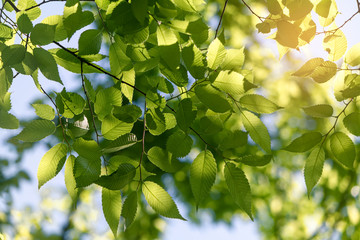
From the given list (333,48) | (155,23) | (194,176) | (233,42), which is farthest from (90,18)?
(233,42)

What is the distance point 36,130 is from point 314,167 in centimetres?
65

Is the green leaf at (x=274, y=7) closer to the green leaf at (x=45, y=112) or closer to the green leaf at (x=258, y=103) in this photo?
the green leaf at (x=258, y=103)

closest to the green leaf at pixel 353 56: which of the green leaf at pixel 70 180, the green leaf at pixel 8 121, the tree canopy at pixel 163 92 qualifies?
the tree canopy at pixel 163 92

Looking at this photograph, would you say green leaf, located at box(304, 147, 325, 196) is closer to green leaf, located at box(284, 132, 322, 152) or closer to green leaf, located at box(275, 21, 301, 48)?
green leaf, located at box(284, 132, 322, 152)

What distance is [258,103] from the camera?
744 millimetres

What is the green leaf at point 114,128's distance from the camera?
76cm

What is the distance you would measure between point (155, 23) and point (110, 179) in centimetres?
36

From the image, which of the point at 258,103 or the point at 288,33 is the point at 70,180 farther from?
the point at 288,33

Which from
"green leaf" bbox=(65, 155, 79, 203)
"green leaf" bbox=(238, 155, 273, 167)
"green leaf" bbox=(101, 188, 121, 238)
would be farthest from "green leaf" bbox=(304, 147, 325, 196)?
"green leaf" bbox=(65, 155, 79, 203)

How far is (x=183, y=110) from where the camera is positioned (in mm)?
706

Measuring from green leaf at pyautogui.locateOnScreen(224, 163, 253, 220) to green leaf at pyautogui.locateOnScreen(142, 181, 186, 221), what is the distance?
0.13 metres

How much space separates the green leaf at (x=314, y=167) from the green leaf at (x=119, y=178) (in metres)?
0.40

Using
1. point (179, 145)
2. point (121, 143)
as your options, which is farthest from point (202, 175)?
point (121, 143)

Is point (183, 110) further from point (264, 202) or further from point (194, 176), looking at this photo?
point (264, 202)
